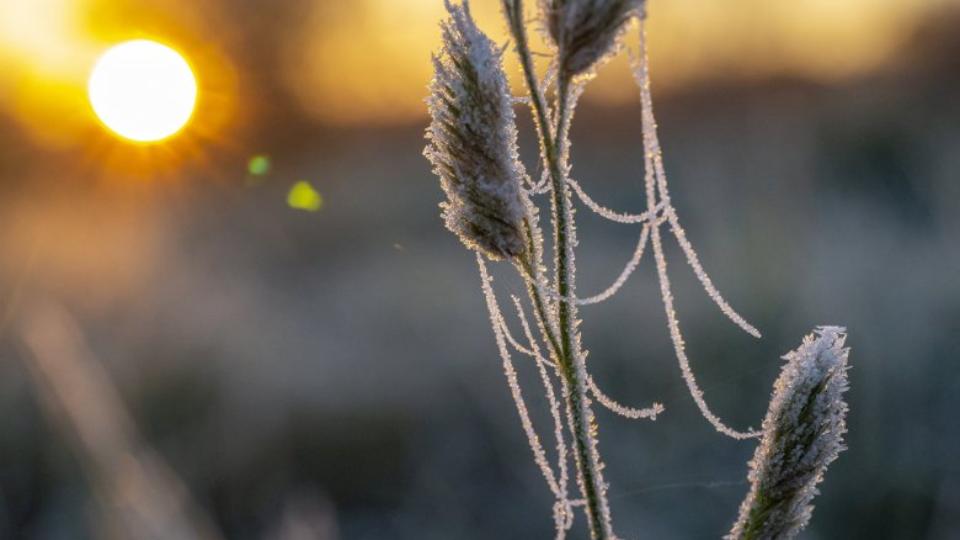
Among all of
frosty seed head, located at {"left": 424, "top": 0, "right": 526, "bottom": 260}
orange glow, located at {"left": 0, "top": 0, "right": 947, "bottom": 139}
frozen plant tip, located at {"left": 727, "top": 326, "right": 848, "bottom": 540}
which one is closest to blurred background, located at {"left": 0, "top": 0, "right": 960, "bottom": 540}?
orange glow, located at {"left": 0, "top": 0, "right": 947, "bottom": 139}

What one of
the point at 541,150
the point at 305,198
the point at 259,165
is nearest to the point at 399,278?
the point at 305,198

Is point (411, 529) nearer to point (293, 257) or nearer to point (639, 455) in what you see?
point (639, 455)

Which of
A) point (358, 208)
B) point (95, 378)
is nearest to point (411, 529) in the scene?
point (95, 378)

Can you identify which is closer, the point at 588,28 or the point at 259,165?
the point at 588,28

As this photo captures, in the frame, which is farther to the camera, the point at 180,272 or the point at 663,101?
the point at 663,101

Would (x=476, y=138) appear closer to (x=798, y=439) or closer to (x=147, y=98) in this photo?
(x=798, y=439)

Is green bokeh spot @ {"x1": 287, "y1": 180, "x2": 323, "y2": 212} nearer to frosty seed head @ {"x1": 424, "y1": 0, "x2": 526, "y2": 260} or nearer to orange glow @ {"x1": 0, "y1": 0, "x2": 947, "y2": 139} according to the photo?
orange glow @ {"x1": 0, "y1": 0, "x2": 947, "y2": 139}
